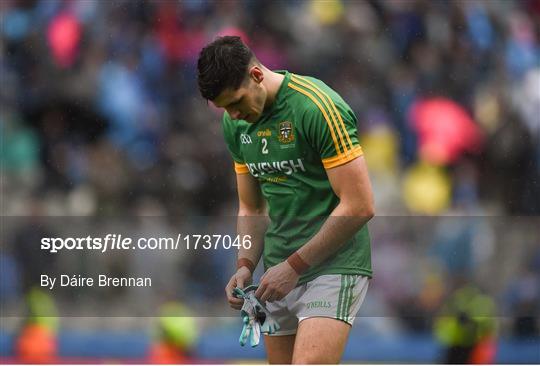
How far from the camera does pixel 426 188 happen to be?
6.53 metres

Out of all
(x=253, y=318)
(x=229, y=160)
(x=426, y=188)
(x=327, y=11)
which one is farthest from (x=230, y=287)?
(x=327, y=11)

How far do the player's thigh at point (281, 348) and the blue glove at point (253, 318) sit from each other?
91mm

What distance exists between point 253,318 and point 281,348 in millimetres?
216

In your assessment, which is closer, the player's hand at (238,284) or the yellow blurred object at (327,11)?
the player's hand at (238,284)

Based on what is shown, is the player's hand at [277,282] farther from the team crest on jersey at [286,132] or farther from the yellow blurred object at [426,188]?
the yellow blurred object at [426,188]

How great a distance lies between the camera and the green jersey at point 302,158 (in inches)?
132

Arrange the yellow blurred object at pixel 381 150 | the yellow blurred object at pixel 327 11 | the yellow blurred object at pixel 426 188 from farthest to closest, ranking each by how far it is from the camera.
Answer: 1. the yellow blurred object at pixel 327 11
2. the yellow blurred object at pixel 381 150
3. the yellow blurred object at pixel 426 188

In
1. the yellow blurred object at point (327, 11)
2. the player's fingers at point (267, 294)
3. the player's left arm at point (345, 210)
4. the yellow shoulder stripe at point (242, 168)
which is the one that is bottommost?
the player's fingers at point (267, 294)

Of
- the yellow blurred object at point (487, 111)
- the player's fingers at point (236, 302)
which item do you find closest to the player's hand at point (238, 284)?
the player's fingers at point (236, 302)

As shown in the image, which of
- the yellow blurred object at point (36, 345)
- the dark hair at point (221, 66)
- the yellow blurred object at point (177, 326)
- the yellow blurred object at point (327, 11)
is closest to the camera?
the dark hair at point (221, 66)

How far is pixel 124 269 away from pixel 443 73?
2.63 metres

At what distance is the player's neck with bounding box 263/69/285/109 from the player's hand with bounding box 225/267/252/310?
1.98ft

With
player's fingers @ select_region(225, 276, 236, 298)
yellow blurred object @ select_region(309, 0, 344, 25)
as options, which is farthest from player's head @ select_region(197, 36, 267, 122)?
yellow blurred object @ select_region(309, 0, 344, 25)

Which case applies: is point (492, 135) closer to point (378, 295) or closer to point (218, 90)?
point (378, 295)
